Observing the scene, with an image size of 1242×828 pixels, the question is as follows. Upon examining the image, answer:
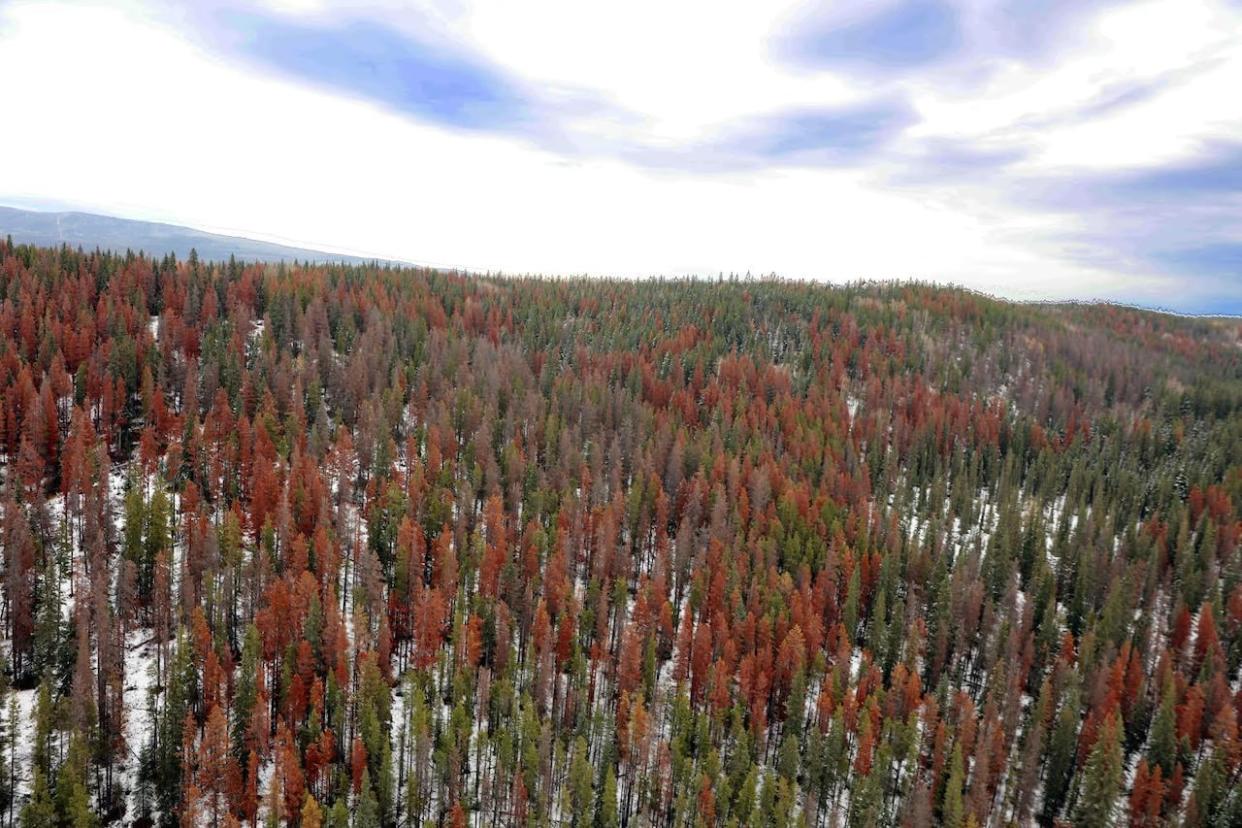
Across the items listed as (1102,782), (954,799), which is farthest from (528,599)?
(1102,782)

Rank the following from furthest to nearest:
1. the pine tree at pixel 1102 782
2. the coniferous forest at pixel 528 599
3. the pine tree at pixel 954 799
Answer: the pine tree at pixel 1102 782 < the pine tree at pixel 954 799 < the coniferous forest at pixel 528 599

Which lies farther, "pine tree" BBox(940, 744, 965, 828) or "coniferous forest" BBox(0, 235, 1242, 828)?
"pine tree" BBox(940, 744, 965, 828)

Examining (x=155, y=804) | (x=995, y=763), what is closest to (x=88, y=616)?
(x=155, y=804)

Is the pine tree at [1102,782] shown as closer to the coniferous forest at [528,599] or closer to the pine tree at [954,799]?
the coniferous forest at [528,599]

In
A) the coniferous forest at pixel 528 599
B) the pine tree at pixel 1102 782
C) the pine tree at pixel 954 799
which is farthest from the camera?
the pine tree at pixel 1102 782

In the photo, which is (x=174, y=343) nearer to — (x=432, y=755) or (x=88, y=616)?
(x=88, y=616)

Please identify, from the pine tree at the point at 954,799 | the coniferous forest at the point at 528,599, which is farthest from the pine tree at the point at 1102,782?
the pine tree at the point at 954,799

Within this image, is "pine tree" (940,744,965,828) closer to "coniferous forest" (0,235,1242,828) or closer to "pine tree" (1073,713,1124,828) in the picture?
"coniferous forest" (0,235,1242,828)

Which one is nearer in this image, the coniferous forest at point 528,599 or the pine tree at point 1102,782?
the coniferous forest at point 528,599

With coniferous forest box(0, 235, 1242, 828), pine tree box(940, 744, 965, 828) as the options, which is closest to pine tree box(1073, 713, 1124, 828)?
coniferous forest box(0, 235, 1242, 828)

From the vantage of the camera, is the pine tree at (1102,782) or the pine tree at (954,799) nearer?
the pine tree at (954,799)
